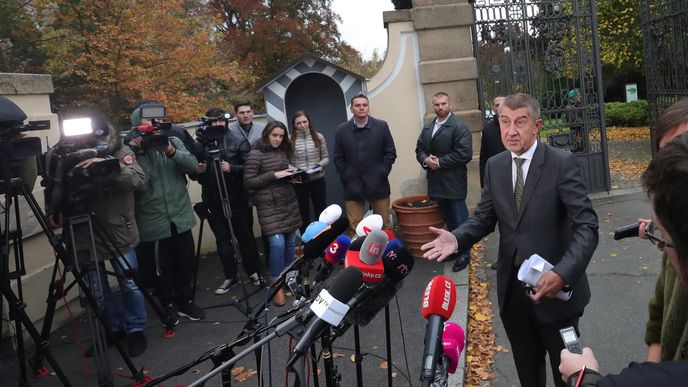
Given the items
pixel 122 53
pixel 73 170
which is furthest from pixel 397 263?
pixel 122 53

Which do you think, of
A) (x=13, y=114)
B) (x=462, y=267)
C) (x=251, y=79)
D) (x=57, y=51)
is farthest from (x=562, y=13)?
(x=251, y=79)

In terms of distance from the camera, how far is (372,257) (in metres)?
1.86

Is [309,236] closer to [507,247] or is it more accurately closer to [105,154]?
[507,247]

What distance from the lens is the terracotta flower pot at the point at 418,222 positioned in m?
6.19

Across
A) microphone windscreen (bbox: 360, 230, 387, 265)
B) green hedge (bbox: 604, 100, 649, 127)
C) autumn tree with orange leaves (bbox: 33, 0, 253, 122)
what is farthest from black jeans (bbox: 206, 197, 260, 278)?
green hedge (bbox: 604, 100, 649, 127)

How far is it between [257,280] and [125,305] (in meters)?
1.68

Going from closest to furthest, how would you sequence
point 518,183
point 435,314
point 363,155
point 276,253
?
1. point 435,314
2. point 518,183
3. point 276,253
4. point 363,155

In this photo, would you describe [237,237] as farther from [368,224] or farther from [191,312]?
[368,224]

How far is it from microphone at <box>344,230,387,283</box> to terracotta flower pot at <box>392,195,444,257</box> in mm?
4325

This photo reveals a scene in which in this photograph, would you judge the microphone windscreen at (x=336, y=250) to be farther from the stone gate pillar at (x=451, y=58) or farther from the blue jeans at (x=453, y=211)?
the stone gate pillar at (x=451, y=58)

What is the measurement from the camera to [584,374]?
1367mm

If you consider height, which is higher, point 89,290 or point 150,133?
point 150,133

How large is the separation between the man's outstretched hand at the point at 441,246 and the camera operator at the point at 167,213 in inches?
110

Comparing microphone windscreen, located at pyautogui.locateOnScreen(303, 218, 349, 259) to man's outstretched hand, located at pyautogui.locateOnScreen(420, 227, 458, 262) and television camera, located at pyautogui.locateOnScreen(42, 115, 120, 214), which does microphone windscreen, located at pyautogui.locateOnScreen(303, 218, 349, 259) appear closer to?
man's outstretched hand, located at pyautogui.locateOnScreen(420, 227, 458, 262)
